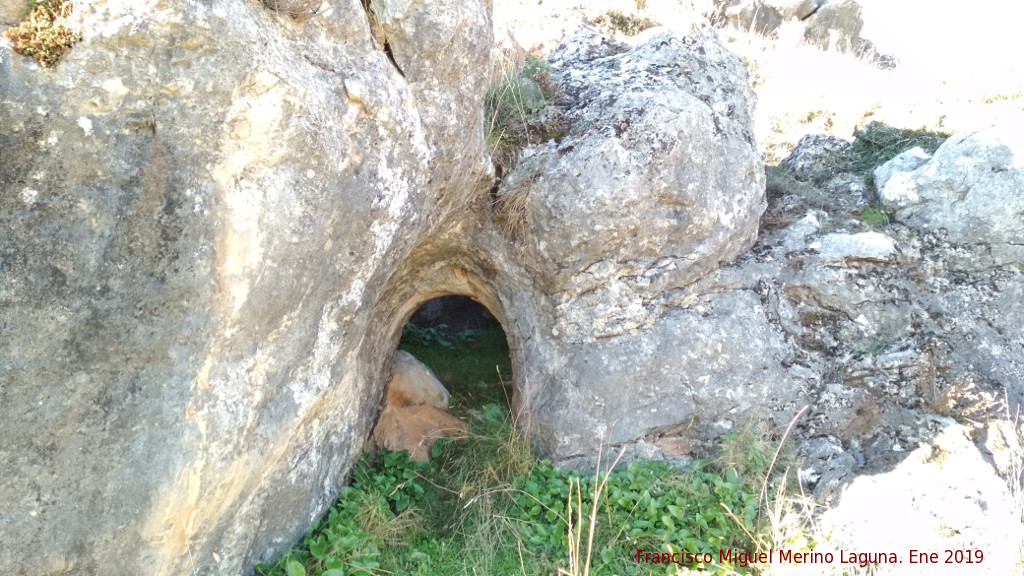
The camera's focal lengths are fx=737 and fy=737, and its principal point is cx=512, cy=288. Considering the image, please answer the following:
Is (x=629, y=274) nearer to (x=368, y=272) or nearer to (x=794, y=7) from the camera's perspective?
(x=368, y=272)

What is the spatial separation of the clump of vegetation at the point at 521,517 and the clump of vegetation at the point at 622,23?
384 cm

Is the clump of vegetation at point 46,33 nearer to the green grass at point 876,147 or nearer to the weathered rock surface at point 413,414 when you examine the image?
the weathered rock surface at point 413,414

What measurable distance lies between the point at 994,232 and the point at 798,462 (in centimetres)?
201

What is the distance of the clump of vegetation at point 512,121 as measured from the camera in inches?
176

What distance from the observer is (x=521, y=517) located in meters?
4.03

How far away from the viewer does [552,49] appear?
5.51m

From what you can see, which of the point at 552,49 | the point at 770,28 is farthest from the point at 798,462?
the point at 770,28

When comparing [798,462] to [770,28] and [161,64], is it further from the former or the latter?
[770,28]

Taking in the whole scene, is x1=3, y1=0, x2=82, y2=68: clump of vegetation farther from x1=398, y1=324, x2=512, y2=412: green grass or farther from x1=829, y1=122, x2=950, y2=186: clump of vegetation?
x1=829, y1=122, x2=950, y2=186: clump of vegetation

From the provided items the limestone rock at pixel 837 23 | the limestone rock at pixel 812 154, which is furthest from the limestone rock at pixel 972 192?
the limestone rock at pixel 837 23

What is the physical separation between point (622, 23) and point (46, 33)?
16.6ft

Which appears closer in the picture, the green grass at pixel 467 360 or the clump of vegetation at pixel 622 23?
the green grass at pixel 467 360

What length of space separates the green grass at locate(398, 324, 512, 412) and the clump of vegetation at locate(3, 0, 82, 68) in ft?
12.0

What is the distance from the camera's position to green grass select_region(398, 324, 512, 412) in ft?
19.3
